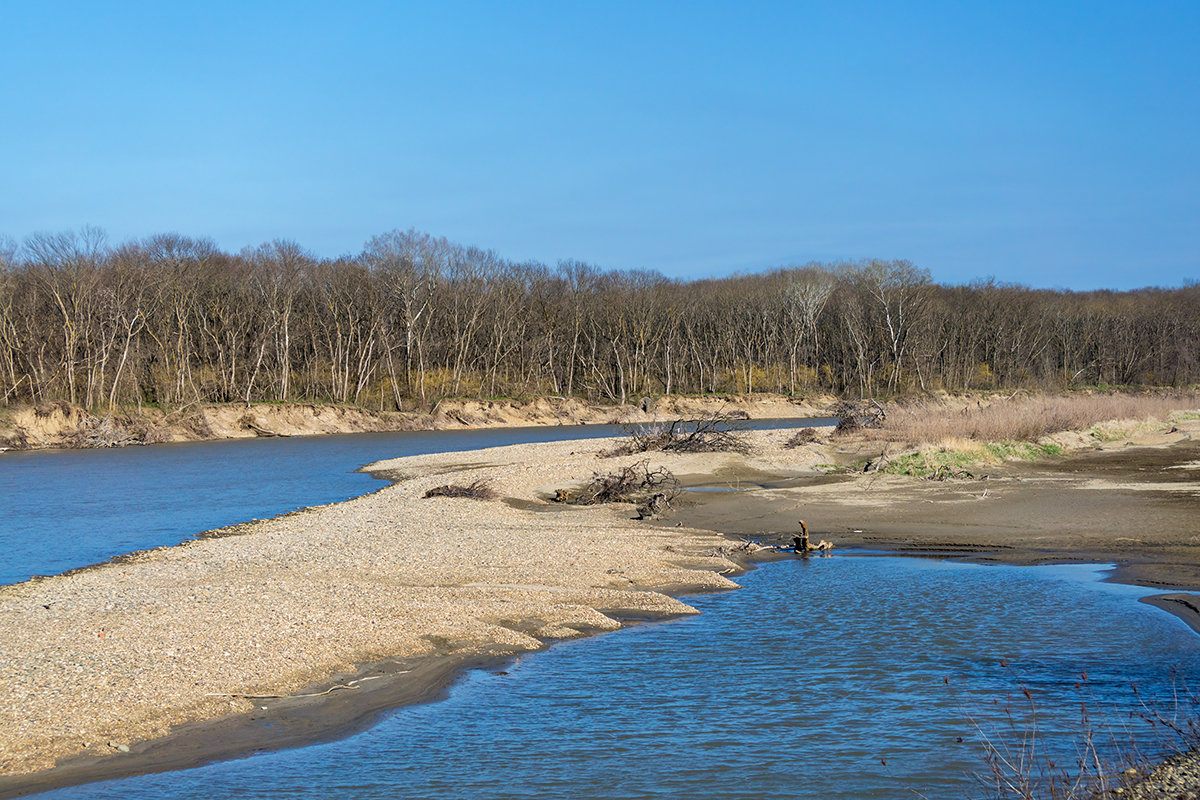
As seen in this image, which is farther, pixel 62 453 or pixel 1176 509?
pixel 62 453

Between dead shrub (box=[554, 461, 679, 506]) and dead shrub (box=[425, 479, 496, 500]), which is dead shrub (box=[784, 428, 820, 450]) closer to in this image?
dead shrub (box=[554, 461, 679, 506])

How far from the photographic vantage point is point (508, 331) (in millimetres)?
92750

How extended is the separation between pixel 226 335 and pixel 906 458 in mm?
62781

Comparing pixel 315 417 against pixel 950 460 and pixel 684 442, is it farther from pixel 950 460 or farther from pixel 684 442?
pixel 950 460

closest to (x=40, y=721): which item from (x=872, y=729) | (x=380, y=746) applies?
(x=380, y=746)

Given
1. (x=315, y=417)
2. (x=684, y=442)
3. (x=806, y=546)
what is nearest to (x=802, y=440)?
(x=684, y=442)

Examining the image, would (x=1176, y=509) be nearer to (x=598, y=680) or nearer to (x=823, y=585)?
(x=823, y=585)

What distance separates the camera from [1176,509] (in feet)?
68.5

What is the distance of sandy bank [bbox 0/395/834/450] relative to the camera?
→ 60.3 meters

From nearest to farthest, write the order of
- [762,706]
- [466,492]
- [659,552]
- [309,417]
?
1. [762,706]
2. [659,552]
3. [466,492]
4. [309,417]

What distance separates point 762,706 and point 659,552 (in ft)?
28.2

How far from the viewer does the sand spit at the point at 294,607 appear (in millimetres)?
9180

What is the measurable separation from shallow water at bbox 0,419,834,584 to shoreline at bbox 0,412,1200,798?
238 cm

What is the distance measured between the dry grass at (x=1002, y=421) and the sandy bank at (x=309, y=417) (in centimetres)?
1324
